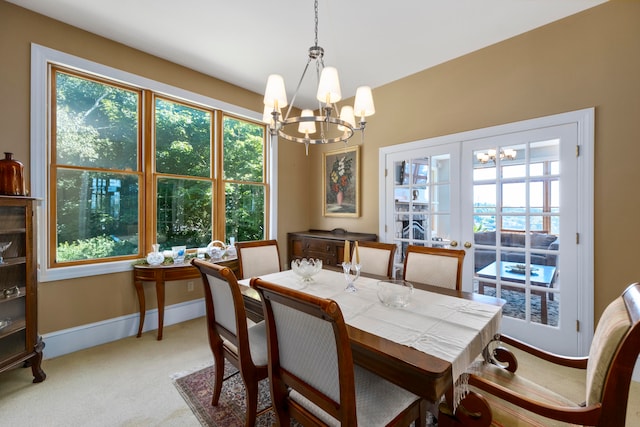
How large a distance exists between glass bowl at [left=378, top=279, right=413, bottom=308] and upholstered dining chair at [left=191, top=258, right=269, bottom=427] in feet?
2.54

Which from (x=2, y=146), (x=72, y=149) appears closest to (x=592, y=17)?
(x=72, y=149)

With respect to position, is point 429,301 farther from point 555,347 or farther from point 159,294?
point 159,294

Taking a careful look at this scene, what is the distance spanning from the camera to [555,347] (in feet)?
8.00

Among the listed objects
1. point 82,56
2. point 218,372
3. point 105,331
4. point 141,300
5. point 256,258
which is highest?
point 82,56

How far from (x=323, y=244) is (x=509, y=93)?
261 cm

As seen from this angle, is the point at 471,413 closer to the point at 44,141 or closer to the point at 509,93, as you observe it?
the point at 509,93

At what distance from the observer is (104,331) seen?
2684mm

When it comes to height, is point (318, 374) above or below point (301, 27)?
below

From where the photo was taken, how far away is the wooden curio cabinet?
1.98m

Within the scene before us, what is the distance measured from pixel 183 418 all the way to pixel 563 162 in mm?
3528

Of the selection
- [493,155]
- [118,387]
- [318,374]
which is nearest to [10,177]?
[118,387]

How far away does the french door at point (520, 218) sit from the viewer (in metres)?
2.35

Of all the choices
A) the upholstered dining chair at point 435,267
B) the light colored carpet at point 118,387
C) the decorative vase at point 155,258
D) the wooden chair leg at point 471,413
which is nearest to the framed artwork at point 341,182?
the upholstered dining chair at point 435,267

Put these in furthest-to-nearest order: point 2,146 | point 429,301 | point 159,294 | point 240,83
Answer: point 240,83 → point 159,294 → point 2,146 → point 429,301
